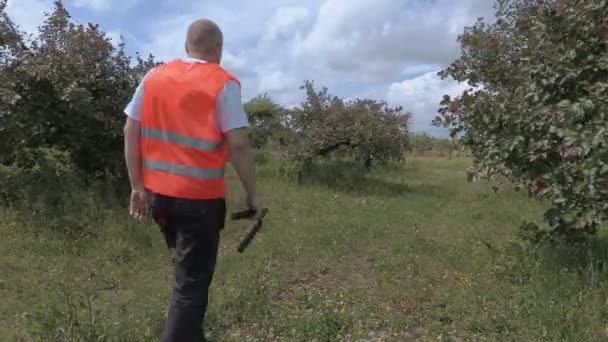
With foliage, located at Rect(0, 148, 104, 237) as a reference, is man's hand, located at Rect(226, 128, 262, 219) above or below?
above

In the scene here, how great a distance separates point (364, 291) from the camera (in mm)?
5398

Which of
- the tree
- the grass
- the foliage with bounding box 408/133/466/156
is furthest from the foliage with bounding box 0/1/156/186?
the foliage with bounding box 408/133/466/156

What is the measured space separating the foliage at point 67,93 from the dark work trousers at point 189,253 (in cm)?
580

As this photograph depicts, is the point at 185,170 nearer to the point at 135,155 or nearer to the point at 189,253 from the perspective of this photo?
the point at 135,155

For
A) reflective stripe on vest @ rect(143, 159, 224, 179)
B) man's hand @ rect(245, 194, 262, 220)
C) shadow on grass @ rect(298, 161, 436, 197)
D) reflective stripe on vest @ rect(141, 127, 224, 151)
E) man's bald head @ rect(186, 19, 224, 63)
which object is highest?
man's bald head @ rect(186, 19, 224, 63)

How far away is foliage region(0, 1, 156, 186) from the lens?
28.2ft

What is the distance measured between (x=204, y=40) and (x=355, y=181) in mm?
10962

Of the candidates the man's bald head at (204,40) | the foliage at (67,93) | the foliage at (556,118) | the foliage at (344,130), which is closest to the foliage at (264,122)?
the foliage at (344,130)

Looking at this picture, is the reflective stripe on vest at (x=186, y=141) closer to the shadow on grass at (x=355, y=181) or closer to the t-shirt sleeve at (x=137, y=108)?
the t-shirt sleeve at (x=137, y=108)

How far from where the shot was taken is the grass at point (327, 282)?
423 centimetres

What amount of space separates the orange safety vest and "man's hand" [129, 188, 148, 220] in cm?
7

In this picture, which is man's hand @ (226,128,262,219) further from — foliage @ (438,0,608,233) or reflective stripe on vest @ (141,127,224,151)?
foliage @ (438,0,608,233)

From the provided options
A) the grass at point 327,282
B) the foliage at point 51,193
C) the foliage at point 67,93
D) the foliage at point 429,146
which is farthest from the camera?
the foliage at point 429,146

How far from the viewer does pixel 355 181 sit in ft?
46.4
